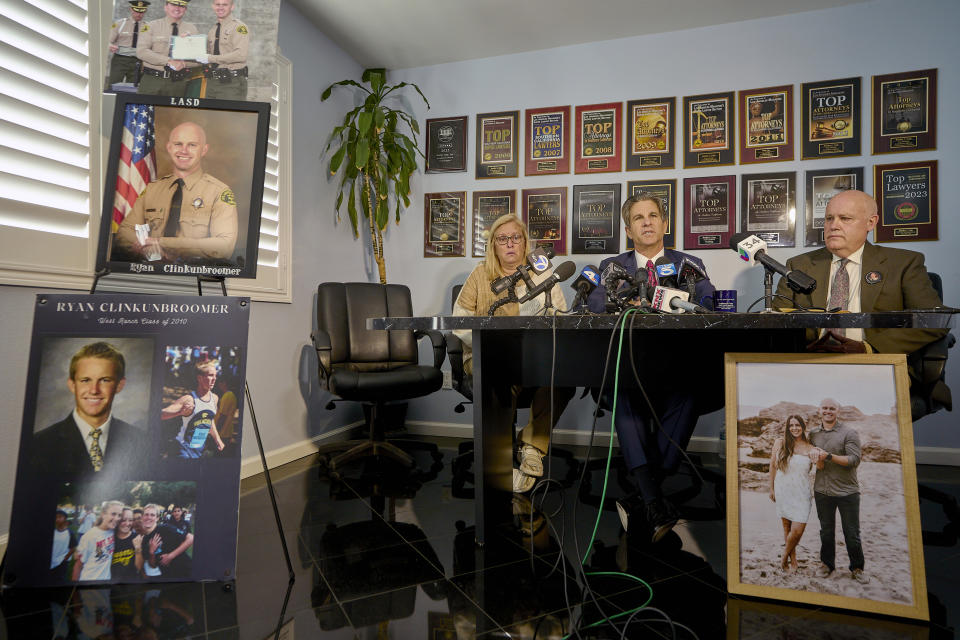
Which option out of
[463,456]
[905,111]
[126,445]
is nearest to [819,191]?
[905,111]

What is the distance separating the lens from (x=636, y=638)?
1.21 meters

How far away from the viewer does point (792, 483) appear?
131 centimetres

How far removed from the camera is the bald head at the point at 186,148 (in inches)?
60.0

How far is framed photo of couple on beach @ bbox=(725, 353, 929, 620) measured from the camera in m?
1.25

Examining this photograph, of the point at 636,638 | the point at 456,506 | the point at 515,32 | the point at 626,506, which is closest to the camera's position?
the point at 636,638

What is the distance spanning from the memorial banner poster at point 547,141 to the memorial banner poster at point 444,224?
0.54m

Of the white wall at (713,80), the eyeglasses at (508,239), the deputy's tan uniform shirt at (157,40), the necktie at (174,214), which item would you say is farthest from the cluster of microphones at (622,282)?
the white wall at (713,80)

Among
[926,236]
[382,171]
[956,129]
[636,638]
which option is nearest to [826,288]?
[926,236]

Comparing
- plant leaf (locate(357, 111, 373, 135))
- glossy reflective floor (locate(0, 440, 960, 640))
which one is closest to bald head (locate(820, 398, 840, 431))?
glossy reflective floor (locate(0, 440, 960, 640))

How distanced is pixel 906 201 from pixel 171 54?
3.62 m

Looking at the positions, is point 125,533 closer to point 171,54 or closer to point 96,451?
point 96,451

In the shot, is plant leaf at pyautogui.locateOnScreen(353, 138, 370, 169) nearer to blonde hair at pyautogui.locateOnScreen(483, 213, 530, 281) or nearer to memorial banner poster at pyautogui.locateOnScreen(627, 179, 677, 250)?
A: blonde hair at pyautogui.locateOnScreen(483, 213, 530, 281)

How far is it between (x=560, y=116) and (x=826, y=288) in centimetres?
200

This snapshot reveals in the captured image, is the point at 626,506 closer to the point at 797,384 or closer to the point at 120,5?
the point at 797,384
